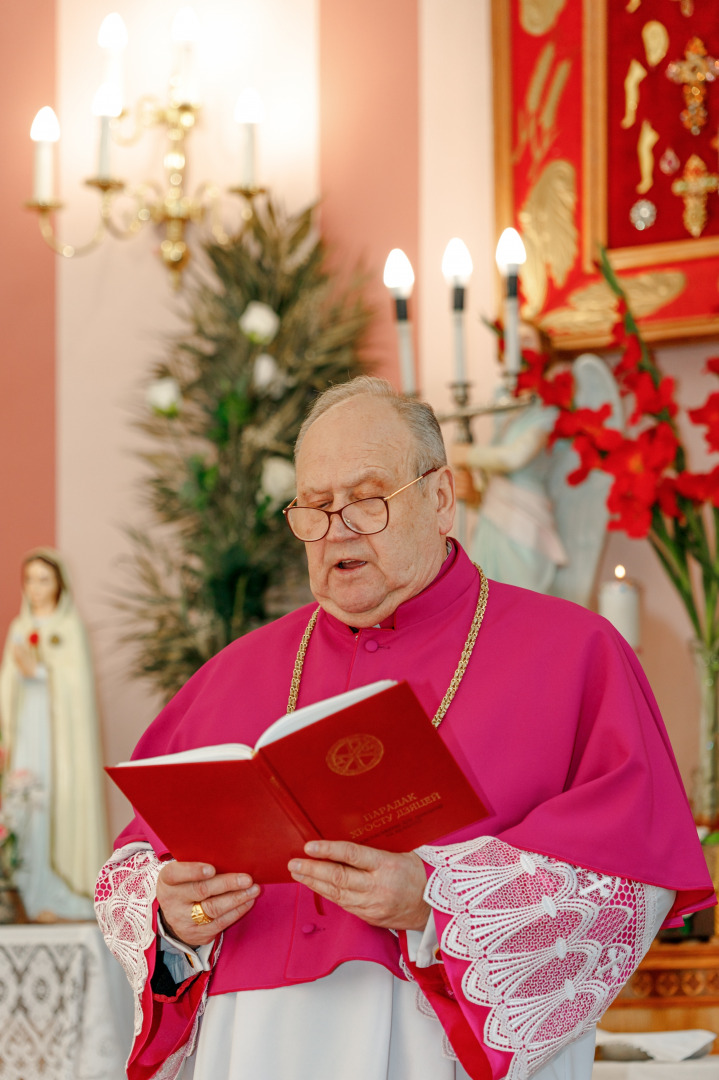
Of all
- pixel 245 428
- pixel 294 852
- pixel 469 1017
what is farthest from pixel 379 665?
pixel 245 428

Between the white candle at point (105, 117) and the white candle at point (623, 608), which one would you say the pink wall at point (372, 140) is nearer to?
the white candle at point (105, 117)

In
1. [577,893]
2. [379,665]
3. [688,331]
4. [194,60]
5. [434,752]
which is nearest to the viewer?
[434,752]

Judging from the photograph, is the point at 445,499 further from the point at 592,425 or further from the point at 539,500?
the point at 539,500

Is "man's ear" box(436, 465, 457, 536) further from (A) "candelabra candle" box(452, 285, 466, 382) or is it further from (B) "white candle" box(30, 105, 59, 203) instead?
(B) "white candle" box(30, 105, 59, 203)

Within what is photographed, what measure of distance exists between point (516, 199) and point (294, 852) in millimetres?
2632

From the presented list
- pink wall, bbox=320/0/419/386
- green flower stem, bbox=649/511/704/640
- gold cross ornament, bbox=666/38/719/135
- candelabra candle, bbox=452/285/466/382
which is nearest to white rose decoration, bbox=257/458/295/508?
pink wall, bbox=320/0/419/386

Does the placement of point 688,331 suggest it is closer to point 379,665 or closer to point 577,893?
point 379,665

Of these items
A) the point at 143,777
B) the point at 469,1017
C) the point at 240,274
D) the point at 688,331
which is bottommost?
the point at 469,1017

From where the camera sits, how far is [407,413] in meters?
2.01

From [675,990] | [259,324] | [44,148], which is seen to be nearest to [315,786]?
[675,990]

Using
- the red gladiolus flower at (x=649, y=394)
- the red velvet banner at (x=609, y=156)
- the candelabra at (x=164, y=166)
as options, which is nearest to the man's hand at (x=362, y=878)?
the red gladiolus flower at (x=649, y=394)

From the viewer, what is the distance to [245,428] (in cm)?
407

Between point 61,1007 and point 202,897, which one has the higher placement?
point 202,897

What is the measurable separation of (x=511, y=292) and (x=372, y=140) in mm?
1308
